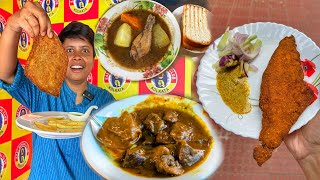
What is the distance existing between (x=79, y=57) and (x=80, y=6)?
0.60ft

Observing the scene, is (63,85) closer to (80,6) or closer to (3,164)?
(80,6)

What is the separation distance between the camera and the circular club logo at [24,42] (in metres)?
1.56

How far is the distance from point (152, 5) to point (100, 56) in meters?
0.25

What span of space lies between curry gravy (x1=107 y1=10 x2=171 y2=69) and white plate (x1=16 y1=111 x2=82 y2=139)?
271mm

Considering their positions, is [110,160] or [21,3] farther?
[21,3]

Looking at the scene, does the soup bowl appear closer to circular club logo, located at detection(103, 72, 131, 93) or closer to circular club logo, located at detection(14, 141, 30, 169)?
circular club logo, located at detection(103, 72, 131, 93)

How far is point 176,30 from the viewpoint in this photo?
1467 mm

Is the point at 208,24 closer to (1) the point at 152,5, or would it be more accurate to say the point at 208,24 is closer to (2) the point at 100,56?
(1) the point at 152,5

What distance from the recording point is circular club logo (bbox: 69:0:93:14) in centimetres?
151

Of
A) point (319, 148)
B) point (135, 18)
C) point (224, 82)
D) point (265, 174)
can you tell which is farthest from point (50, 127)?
point (319, 148)

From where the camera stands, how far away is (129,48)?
147cm

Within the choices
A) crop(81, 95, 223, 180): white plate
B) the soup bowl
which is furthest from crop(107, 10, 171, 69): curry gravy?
crop(81, 95, 223, 180): white plate

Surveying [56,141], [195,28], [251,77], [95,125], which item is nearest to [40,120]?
[56,141]

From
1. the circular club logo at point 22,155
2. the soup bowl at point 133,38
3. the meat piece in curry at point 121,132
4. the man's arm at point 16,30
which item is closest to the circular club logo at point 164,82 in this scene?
the soup bowl at point 133,38
